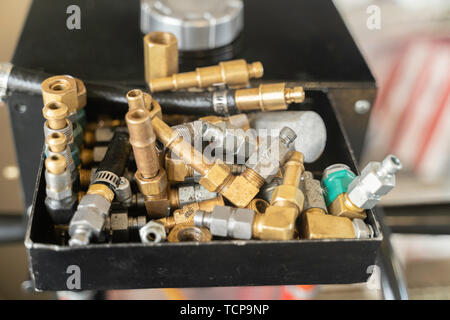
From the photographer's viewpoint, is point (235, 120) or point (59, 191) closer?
point (59, 191)

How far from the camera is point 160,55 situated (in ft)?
2.79

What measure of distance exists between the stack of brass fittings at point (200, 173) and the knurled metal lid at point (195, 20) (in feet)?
0.32

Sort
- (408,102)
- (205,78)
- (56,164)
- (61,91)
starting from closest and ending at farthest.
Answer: (56,164), (61,91), (205,78), (408,102)

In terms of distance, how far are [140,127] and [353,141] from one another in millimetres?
470

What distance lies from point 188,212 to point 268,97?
0.71 ft

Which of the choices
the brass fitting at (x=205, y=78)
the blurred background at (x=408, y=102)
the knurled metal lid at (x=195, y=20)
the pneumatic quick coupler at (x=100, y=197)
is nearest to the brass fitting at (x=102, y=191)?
the pneumatic quick coupler at (x=100, y=197)

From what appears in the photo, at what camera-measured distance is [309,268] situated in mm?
664

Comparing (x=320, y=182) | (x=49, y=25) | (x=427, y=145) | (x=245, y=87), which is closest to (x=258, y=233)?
(x=320, y=182)

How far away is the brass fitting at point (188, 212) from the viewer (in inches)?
27.6

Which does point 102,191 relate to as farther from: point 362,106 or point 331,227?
point 362,106

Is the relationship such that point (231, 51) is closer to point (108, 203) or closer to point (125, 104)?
point (125, 104)

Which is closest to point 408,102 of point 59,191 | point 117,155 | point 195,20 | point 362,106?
point 362,106

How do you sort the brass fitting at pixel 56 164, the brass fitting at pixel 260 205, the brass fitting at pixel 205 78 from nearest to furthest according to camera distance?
1. the brass fitting at pixel 56 164
2. the brass fitting at pixel 260 205
3. the brass fitting at pixel 205 78

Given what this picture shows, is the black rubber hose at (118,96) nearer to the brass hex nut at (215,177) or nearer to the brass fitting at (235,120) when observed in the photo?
the brass fitting at (235,120)
